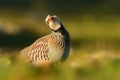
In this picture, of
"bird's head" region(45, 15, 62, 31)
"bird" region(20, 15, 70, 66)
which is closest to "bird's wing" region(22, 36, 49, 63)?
"bird" region(20, 15, 70, 66)

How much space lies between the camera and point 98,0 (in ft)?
149

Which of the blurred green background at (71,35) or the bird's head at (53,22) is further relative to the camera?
the bird's head at (53,22)

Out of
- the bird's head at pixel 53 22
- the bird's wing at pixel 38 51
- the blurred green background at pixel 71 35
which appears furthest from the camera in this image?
the bird's wing at pixel 38 51

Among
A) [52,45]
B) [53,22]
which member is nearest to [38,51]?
[52,45]

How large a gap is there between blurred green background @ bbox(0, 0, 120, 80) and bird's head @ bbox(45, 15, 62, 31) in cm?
42

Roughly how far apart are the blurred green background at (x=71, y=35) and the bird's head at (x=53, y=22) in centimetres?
42

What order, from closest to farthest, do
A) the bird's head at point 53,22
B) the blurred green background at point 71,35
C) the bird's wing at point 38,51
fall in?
1. the blurred green background at point 71,35
2. the bird's head at point 53,22
3. the bird's wing at point 38,51

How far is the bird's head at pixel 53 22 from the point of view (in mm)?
9481

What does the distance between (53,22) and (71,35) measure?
19.8 meters

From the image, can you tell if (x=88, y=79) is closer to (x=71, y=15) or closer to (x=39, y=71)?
(x=39, y=71)

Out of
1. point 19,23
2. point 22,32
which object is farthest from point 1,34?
point 19,23

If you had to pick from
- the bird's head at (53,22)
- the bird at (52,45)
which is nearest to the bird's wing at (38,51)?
the bird at (52,45)

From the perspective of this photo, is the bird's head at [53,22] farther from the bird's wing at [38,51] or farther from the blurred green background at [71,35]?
the blurred green background at [71,35]

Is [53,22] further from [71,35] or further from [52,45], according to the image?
[71,35]
